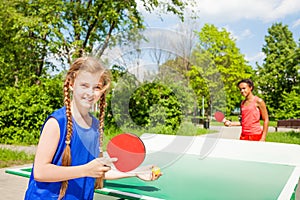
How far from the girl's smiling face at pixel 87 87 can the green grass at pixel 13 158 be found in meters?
5.90

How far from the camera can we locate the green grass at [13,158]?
7147 millimetres

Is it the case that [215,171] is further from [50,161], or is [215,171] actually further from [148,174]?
[50,161]

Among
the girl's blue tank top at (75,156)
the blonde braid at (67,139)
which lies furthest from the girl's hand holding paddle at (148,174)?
the blonde braid at (67,139)

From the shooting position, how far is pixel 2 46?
521 inches

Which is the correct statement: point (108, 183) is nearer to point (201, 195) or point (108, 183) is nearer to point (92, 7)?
point (201, 195)

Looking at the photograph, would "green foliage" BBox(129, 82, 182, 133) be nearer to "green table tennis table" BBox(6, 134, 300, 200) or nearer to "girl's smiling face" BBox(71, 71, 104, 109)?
"green table tennis table" BBox(6, 134, 300, 200)

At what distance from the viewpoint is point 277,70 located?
124 feet

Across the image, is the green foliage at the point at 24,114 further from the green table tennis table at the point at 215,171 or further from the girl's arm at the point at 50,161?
the girl's arm at the point at 50,161

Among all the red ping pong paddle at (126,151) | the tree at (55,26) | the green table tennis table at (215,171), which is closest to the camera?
the red ping pong paddle at (126,151)

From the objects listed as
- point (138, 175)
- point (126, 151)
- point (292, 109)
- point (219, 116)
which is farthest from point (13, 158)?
point (292, 109)

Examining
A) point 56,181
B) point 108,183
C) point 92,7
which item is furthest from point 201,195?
point 92,7

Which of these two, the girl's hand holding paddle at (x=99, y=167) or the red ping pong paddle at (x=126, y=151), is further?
the red ping pong paddle at (x=126, y=151)

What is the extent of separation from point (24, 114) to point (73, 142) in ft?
28.9

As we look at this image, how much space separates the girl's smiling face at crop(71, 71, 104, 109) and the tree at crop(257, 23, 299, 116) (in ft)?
114
